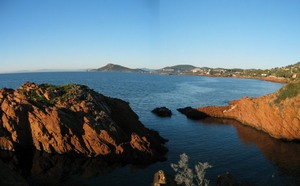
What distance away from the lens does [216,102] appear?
343 feet

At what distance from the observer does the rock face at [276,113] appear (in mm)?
56344

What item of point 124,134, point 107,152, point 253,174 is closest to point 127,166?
point 107,152

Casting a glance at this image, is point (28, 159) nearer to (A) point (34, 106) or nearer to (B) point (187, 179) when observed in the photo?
(A) point (34, 106)

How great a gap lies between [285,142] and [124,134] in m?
30.2

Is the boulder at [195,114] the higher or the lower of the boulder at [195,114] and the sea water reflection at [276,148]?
the higher

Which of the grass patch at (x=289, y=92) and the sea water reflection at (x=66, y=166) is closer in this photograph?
the sea water reflection at (x=66, y=166)

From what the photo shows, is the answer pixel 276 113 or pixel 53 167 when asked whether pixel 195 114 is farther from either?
pixel 53 167

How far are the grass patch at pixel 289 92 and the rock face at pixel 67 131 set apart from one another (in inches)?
1192

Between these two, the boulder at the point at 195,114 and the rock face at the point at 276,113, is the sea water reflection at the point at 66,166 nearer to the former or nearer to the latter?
the rock face at the point at 276,113

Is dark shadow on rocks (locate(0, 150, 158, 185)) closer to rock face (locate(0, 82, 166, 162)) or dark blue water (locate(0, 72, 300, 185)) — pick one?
dark blue water (locate(0, 72, 300, 185))

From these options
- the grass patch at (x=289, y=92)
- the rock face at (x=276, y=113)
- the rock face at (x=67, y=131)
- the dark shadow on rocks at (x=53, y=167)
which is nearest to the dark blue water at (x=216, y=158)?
the dark shadow on rocks at (x=53, y=167)

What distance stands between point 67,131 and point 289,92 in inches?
1827

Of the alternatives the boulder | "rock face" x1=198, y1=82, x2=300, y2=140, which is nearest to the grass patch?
"rock face" x1=198, y1=82, x2=300, y2=140

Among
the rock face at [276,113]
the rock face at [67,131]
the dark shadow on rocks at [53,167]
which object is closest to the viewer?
the dark shadow on rocks at [53,167]
